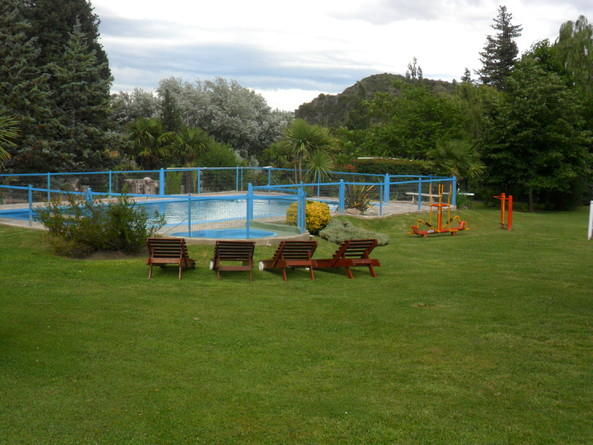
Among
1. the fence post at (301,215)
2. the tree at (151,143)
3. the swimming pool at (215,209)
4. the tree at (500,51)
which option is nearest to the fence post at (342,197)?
the swimming pool at (215,209)

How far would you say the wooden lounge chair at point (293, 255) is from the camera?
13.9 meters

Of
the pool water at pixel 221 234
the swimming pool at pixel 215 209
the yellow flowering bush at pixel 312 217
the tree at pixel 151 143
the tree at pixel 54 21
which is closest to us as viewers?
the pool water at pixel 221 234

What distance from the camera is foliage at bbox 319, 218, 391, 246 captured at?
19.1 metres

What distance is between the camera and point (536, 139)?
3594 cm

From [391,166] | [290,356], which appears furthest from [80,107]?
[290,356]

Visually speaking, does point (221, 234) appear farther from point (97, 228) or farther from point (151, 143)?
point (151, 143)

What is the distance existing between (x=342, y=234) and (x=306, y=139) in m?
10.7

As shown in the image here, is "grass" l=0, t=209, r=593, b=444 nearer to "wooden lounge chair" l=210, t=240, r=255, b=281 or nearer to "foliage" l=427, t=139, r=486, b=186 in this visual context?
"wooden lounge chair" l=210, t=240, r=255, b=281

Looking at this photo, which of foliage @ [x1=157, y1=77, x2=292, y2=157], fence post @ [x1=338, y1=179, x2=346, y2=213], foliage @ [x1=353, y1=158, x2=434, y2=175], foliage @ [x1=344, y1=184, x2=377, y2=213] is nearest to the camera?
fence post @ [x1=338, y1=179, x2=346, y2=213]

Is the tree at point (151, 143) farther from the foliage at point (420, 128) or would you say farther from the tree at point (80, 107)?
the foliage at point (420, 128)

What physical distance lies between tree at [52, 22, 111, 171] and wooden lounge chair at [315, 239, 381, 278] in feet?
69.4

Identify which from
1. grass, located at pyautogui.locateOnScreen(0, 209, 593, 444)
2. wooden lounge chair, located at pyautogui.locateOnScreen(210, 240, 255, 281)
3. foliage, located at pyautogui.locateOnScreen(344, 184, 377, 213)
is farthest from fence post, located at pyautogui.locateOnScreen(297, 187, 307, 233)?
foliage, located at pyautogui.locateOnScreen(344, 184, 377, 213)

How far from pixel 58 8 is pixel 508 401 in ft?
112

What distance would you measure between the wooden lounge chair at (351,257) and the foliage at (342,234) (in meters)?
4.12
